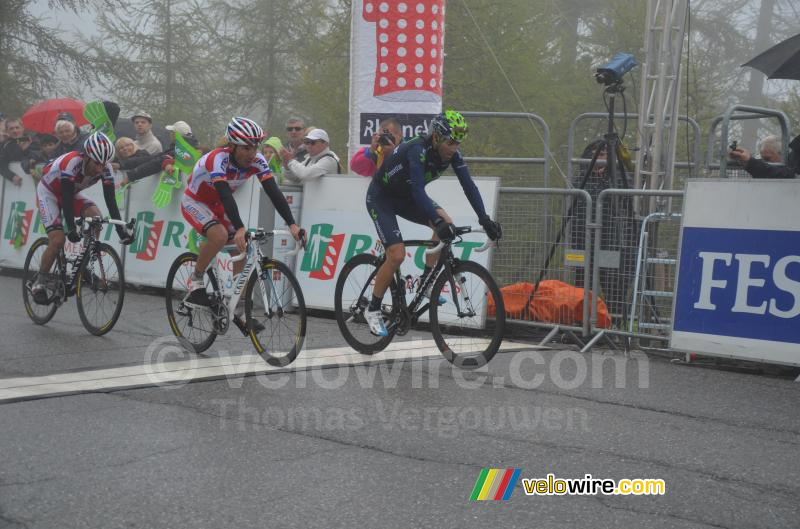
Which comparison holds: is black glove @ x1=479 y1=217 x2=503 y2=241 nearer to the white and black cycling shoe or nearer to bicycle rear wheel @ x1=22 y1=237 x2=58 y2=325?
the white and black cycling shoe

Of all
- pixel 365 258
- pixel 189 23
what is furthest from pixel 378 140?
pixel 189 23

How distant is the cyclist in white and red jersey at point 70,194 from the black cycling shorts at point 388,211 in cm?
228

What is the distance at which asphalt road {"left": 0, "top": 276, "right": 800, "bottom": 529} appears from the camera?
4.66 metres

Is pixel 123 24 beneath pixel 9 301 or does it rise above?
above

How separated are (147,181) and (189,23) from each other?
2379cm

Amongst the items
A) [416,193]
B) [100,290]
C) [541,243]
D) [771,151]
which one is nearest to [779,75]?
[771,151]

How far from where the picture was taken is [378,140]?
11062mm

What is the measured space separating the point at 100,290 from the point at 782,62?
6.71 meters

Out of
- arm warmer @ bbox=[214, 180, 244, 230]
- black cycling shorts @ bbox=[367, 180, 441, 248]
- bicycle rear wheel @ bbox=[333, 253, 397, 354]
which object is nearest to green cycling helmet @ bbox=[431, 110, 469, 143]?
black cycling shorts @ bbox=[367, 180, 441, 248]

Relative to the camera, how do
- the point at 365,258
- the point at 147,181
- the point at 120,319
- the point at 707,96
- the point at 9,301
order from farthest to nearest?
the point at 707,96
the point at 147,181
the point at 9,301
the point at 120,319
the point at 365,258

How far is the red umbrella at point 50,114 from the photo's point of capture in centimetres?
1917

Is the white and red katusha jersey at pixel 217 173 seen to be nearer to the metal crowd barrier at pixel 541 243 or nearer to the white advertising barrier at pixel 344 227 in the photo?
the white advertising barrier at pixel 344 227

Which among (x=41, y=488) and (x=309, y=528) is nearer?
(x=309, y=528)

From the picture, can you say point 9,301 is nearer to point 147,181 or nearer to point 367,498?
point 147,181
